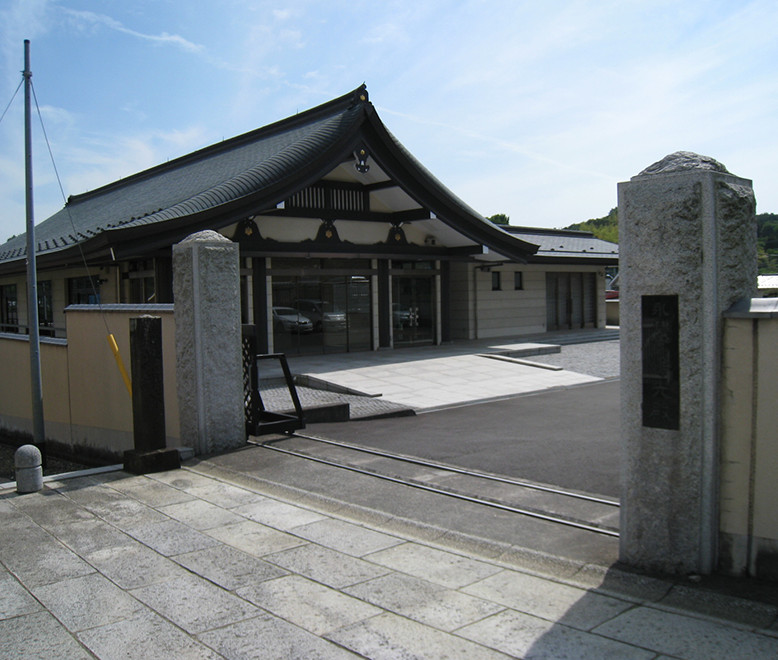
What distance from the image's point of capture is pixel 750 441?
12.7ft

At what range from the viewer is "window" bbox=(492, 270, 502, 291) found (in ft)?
75.4

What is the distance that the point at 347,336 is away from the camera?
59.7 feet

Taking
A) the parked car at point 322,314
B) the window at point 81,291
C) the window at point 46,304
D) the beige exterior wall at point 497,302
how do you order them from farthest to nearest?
1. the beige exterior wall at point 497,302
2. the window at point 46,304
3. the window at point 81,291
4. the parked car at point 322,314

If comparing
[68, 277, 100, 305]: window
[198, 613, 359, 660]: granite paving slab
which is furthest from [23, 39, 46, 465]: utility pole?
[198, 613, 359, 660]: granite paving slab

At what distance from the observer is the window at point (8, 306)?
A: 75.5 feet

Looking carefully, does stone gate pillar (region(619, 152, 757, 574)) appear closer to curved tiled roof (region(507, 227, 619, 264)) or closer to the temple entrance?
the temple entrance

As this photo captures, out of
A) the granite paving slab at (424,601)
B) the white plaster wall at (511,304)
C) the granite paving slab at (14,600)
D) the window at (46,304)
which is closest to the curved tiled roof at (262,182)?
the window at (46,304)

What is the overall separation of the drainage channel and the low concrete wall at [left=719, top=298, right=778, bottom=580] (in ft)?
3.42

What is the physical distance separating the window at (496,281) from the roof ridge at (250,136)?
319 inches

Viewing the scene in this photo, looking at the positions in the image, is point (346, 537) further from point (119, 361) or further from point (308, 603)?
point (119, 361)

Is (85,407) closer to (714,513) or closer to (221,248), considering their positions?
(221,248)

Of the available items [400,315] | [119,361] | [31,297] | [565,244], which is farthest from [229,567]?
[565,244]

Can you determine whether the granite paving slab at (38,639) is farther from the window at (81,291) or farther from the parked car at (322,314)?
the window at (81,291)

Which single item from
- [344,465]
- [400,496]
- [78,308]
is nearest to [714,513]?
[400,496]
